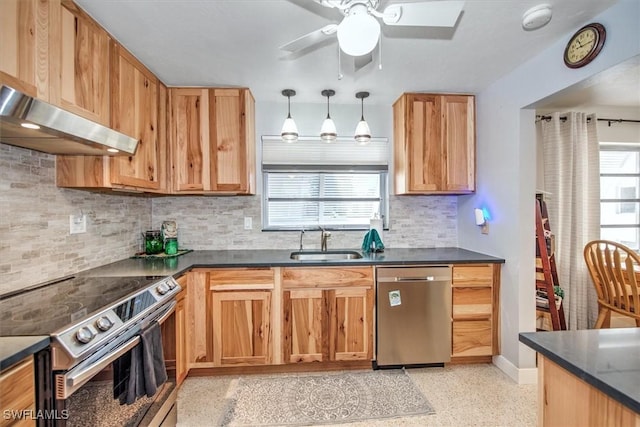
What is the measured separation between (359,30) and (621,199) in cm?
406

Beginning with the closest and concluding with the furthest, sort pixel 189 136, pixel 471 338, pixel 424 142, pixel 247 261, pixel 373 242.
A: pixel 247 261 → pixel 471 338 → pixel 189 136 → pixel 424 142 → pixel 373 242

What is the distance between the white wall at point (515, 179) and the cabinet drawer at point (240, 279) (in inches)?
73.2

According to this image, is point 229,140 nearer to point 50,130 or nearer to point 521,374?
point 50,130

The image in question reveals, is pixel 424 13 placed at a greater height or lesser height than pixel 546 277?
greater

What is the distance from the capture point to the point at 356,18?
42.6 inches

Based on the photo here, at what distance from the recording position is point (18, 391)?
2.89 feet

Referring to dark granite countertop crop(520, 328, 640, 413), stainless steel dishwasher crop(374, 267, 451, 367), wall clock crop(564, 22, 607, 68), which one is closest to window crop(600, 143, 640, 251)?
wall clock crop(564, 22, 607, 68)

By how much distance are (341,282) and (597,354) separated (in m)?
1.66

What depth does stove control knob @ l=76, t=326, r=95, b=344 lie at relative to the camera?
105 centimetres

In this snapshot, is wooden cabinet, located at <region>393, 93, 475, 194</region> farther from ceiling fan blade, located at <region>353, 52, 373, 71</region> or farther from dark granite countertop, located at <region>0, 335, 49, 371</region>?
dark granite countertop, located at <region>0, 335, 49, 371</region>

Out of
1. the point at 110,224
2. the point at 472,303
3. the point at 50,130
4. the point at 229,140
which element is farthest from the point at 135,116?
the point at 472,303

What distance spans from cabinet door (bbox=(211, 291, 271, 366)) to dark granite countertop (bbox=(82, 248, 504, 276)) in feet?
0.80

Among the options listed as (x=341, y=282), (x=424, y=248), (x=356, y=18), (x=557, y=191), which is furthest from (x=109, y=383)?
(x=557, y=191)

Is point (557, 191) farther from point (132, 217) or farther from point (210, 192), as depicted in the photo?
point (132, 217)
